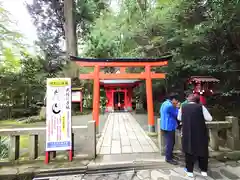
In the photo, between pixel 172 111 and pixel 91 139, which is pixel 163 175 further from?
pixel 91 139

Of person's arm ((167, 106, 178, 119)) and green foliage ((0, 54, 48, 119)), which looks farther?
green foliage ((0, 54, 48, 119))

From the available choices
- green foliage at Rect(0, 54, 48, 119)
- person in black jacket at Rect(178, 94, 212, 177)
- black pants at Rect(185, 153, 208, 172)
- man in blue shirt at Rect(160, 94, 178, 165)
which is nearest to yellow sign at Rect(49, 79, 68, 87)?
man in blue shirt at Rect(160, 94, 178, 165)

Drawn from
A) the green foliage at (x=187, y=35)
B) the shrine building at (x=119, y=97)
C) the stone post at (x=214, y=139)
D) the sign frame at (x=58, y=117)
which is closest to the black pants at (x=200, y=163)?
the stone post at (x=214, y=139)

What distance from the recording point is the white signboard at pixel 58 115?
3443 millimetres

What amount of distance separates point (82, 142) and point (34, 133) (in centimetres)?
177

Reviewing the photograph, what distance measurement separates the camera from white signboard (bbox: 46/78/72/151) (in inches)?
136

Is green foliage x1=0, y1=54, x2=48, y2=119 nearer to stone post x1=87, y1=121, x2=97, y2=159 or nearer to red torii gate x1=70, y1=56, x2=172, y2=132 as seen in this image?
red torii gate x1=70, y1=56, x2=172, y2=132

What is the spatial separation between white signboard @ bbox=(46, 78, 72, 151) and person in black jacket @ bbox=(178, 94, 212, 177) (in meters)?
2.49

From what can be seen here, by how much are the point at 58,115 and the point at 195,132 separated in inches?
113

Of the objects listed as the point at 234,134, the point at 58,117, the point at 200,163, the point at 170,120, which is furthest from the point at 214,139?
the point at 58,117

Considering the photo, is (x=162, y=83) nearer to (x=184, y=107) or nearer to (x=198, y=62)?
(x=198, y=62)

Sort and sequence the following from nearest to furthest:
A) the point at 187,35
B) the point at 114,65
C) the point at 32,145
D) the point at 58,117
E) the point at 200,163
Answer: the point at 200,163
the point at 58,117
the point at 32,145
the point at 114,65
the point at 187,35

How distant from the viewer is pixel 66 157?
3.79m

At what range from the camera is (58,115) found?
350 centimetres
